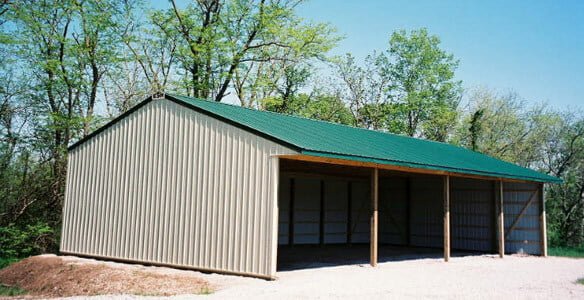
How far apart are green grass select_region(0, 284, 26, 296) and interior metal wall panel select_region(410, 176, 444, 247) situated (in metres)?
15.8

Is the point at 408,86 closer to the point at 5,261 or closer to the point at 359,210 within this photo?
Answer: the point at 359,210

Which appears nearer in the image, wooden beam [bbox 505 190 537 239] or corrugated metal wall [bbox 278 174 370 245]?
wooden beam [bbox 505 190 537 239]

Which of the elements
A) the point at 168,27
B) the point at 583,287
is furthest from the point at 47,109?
the point at 583,287

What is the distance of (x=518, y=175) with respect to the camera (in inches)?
773

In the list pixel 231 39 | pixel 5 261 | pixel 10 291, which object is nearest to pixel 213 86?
pixel 231 39

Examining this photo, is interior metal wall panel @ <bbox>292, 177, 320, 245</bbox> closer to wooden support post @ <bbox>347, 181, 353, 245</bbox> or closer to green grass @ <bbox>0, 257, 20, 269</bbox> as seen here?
wooden support post @ <bbox>347, 181, 353, 245</bbox>

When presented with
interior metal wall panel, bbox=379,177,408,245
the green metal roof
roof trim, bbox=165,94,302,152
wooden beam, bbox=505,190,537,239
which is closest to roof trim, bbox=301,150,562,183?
the green metal roof

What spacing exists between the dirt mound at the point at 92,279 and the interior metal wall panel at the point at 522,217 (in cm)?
1366

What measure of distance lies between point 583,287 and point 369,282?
14.9 feet

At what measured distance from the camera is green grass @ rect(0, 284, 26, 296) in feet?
39.6

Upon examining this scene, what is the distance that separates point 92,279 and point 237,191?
3650 mm

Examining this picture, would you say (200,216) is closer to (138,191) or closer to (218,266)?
(218,266)

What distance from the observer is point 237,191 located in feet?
40.6

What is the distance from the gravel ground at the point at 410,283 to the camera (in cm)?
992
